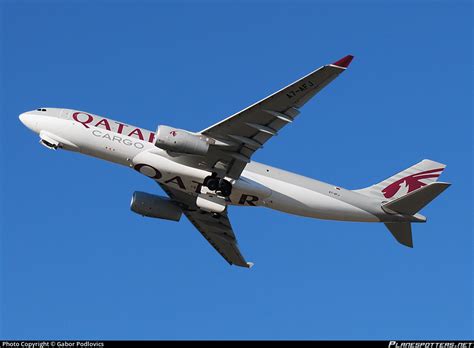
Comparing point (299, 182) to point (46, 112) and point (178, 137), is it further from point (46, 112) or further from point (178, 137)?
point (46, 112)

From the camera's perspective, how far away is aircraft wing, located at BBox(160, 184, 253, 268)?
189 feet

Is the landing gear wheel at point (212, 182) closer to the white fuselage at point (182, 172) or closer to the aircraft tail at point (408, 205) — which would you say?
the white fuselage at point (182, 172)

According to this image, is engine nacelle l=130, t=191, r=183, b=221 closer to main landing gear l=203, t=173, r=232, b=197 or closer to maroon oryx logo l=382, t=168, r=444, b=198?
main landing gear l=203, t=173, r=232, b=197

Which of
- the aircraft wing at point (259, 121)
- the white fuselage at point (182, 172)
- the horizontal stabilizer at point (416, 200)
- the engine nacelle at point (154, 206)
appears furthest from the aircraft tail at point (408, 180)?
the engine nacelle at point (154, 206)

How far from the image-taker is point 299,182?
5038cm

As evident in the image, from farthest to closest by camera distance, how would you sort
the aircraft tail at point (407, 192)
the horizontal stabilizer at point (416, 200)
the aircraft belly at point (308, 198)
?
1. the aircraft belly at point (308, 198)
2. the aircraft tail at point (407, 192)
3. the horizontal stabilizer at point (416, 200)

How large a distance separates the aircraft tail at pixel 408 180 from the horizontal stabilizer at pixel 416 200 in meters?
2.56

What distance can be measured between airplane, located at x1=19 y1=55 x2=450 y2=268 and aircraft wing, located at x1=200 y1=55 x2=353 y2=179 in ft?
0.20

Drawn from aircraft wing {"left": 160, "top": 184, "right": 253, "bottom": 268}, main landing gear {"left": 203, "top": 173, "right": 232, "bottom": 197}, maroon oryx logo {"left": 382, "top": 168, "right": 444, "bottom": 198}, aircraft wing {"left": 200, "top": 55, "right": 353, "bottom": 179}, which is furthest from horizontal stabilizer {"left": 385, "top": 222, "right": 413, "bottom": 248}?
aircraft wing {"left": 160, "top": 184, "right": 253, "bottom": 268}

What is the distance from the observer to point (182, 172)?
160 feet

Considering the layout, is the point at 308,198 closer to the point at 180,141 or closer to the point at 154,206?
the point at 180,141

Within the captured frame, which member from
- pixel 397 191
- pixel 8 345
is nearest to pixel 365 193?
pixel 397 191

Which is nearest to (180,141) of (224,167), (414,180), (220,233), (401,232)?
(224,167)

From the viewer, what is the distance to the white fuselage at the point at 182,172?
48875mm
